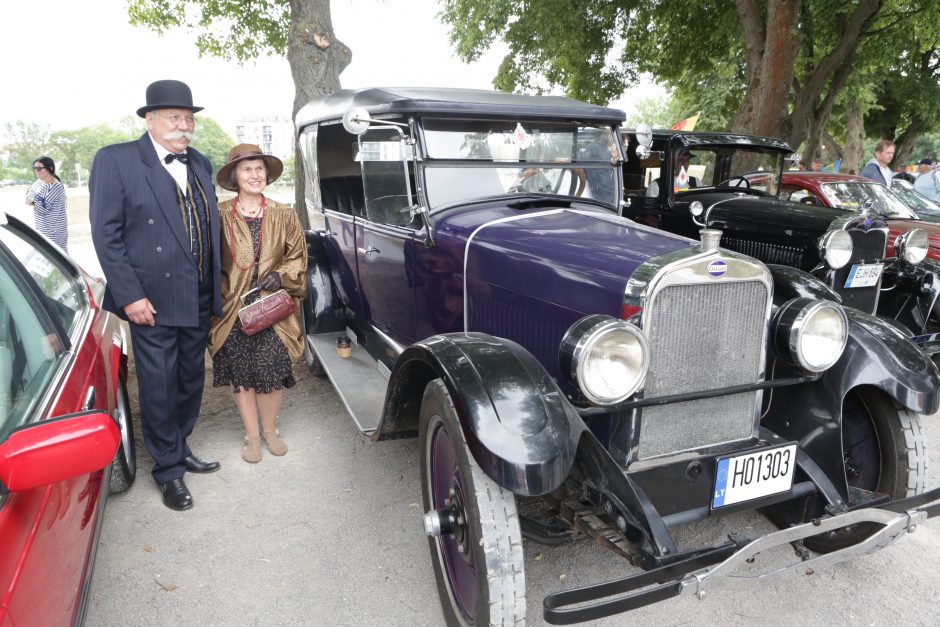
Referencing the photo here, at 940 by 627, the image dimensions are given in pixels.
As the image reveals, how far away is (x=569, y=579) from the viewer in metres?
2.59

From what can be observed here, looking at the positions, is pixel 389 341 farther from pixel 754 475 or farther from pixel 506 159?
pixel 754 475

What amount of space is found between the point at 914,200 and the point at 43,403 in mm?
9650

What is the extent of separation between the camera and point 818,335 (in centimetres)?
228

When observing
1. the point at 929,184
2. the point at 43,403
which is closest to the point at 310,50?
the point at 43,403

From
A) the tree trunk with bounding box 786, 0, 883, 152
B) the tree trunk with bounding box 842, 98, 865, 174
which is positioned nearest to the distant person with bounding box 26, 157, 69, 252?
the tree trunk with bounding box 786, 0, 883, 152

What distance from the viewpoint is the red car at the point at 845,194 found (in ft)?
22.1

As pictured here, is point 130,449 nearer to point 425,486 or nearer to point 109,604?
point 109,604

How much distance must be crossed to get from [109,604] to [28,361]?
1088mm

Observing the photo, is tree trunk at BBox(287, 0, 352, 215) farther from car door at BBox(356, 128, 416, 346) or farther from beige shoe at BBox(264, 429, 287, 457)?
beige shoe at BBox(264, 429, 287, 457)

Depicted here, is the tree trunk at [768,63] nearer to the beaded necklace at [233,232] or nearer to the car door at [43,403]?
the beaded necklace at [233,232]

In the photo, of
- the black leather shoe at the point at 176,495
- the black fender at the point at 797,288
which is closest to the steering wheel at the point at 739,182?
the black fender at the point at 797,288

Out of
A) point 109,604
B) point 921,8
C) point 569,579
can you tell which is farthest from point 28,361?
point 921,8

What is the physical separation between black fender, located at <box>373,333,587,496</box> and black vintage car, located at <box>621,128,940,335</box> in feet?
6.14

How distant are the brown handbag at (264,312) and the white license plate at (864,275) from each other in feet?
13.7
